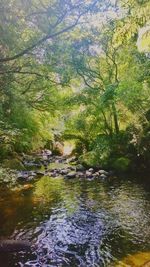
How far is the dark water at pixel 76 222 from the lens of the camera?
28.8ft

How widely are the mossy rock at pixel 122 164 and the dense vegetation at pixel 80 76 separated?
0.06m

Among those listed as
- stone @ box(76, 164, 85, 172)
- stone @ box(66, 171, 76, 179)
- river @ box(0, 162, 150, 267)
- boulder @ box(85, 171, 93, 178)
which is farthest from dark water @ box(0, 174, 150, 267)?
stone @ box(76, 164, 85, 172)

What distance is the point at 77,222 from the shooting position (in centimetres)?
1158

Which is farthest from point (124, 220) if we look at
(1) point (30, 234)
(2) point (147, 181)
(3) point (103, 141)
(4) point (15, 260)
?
(3) point (103, 141)

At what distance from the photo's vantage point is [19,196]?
15.1 metres

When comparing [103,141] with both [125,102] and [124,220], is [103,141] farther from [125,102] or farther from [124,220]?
[124,220]

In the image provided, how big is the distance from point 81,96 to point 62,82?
13340 mm

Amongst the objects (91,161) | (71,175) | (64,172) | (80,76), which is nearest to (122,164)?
(91,161)

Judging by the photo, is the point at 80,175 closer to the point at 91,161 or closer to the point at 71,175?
the point at 71,175

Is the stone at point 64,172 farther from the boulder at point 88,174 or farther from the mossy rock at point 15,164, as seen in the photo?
the mossy rock at point 15,164

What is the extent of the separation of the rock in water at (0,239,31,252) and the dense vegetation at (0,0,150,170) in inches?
142

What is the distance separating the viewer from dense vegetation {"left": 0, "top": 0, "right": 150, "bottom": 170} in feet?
28.5

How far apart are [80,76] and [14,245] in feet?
59.1

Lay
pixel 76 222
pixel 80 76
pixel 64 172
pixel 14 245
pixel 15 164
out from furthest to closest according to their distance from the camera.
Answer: pixel 80 76 → pixel 15 164 → pixel 64 172 → pixel 76 222 → pixel 14 245
